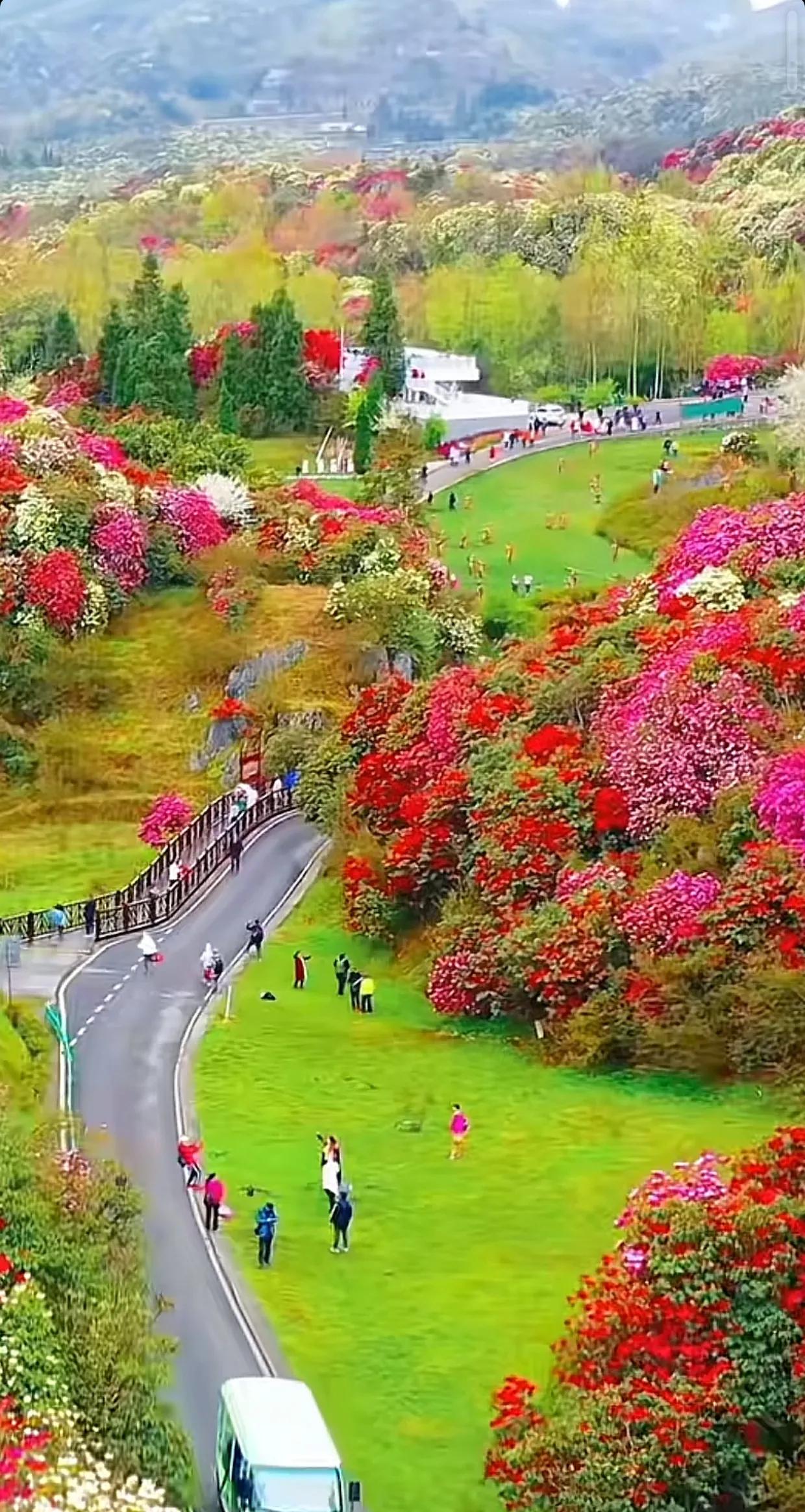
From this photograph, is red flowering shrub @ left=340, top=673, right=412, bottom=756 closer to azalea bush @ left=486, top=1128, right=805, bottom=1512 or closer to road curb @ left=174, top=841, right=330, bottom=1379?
road curb @ left=174, top=841, right=330, bottom=1379

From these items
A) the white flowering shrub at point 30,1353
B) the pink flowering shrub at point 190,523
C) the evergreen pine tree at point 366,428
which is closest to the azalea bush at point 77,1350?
the white flowering shrub at point 30,1353

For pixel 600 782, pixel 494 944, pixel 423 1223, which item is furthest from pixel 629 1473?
pixel 600 782

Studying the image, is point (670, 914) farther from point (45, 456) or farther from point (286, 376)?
point (286, 376)

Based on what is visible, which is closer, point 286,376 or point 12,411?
point 12,411

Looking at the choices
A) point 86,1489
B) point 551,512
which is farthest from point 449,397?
point 86,1489

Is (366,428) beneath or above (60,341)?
beneath

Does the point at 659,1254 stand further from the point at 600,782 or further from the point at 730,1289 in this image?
the point at 600,782
